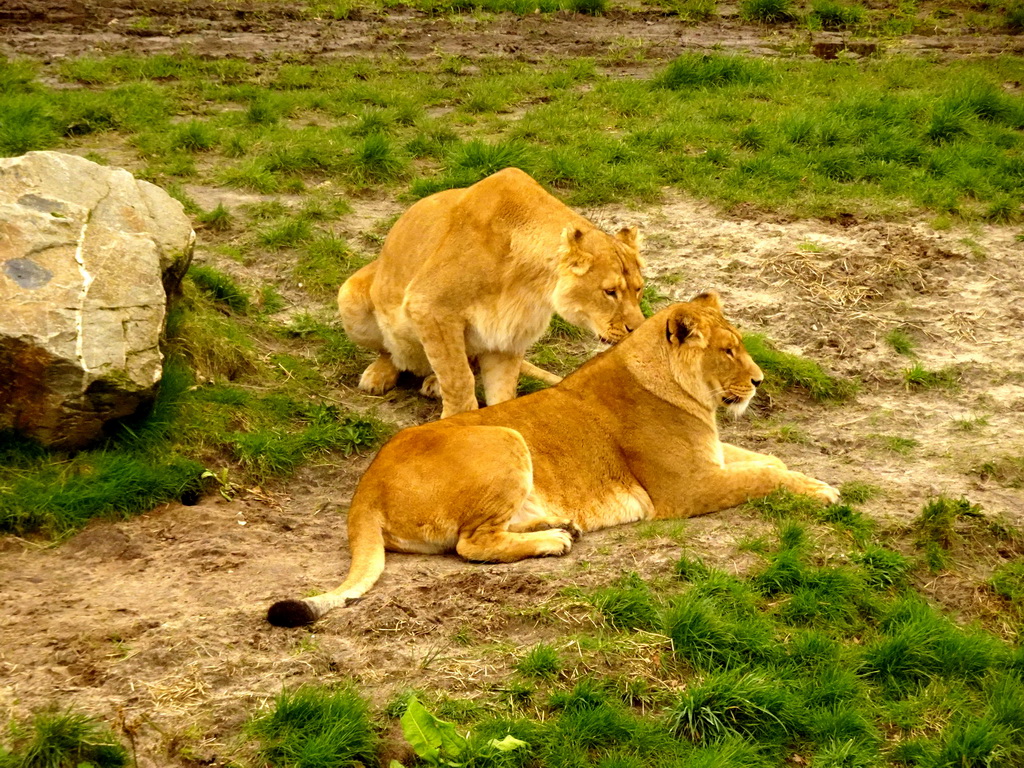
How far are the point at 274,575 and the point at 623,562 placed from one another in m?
1.58

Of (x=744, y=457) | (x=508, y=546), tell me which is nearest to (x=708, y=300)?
(x=744, y=457)

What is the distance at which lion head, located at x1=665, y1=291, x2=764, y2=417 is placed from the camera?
261 inches

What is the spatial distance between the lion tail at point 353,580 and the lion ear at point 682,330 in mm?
1937

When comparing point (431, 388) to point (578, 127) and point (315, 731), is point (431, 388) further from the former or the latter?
point (578, 127)

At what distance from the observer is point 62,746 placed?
160 inches

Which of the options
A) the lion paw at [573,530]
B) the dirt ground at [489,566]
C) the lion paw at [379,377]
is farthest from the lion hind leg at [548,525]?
the lion paw at [379,377]

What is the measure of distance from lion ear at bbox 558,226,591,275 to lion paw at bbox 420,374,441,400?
4.40ft

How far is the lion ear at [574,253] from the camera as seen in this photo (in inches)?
276

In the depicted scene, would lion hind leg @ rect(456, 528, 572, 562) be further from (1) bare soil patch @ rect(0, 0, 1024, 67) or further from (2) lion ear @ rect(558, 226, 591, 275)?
(1) bare soil patch @ rect(0, 0, 1024, 67)

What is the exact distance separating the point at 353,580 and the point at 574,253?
2.58 meters

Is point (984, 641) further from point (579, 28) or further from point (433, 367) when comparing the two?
point (579, 28)

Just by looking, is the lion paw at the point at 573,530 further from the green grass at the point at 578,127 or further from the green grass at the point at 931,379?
the green grass at the point at 578,127

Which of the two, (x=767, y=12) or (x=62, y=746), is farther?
(x=767, y=12)

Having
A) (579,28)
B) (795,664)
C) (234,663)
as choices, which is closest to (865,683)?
(795,664)
